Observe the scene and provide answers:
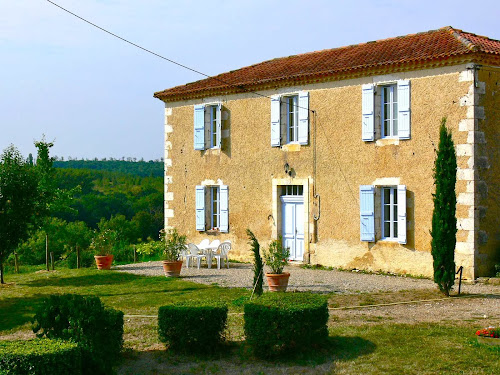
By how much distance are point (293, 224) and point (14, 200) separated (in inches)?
269

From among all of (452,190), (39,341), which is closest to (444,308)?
(452,190)

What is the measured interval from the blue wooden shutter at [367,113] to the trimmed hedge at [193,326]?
826 cm

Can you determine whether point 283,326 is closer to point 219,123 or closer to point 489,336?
point 489,336

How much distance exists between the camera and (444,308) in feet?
34.8

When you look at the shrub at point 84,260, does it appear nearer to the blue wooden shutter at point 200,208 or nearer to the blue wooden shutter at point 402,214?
the blue wooden shutter at point 200,208

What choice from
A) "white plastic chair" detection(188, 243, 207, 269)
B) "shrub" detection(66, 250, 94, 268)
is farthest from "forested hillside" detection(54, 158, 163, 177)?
"white plastic chair" detection(188, 243, 207, 269)

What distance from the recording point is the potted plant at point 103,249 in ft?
57.3

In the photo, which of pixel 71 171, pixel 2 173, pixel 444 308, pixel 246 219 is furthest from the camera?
pixel 71 171

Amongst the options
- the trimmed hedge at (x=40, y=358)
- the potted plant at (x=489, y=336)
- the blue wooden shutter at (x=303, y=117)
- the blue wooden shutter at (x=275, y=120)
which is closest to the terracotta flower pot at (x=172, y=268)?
the blue wooden shutter at (x=275, y=120)

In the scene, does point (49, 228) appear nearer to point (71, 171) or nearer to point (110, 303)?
point (110, 303)

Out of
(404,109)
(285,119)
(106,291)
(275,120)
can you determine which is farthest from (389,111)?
(106,291)

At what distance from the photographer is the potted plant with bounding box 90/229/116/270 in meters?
17.5

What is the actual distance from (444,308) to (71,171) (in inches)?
2077

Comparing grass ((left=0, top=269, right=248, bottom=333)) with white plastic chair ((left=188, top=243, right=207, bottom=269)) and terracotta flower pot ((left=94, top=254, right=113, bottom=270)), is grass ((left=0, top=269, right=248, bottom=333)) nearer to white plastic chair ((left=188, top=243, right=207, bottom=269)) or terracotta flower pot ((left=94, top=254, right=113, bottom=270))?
terracotta flower pot ((left=94, top=254, right=113, bottom=270))
